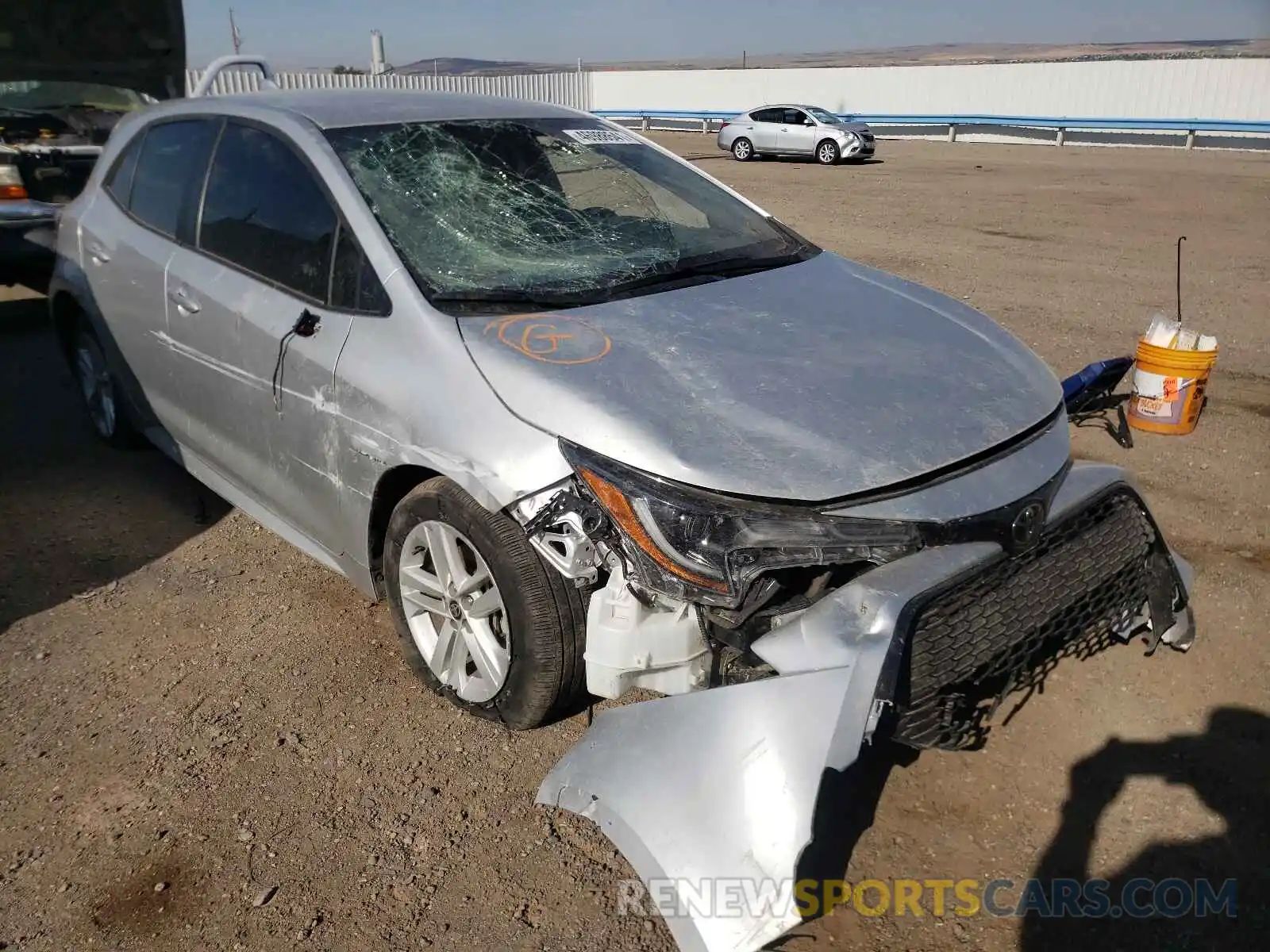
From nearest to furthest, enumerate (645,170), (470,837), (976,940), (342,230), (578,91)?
(976,940) < (470,837) < (342,230) < (645,170) < (578,91)

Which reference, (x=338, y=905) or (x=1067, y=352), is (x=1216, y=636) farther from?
(x=1067, y=352)

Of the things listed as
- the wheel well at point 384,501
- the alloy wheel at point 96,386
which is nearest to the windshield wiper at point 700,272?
the wheel well at point 384,501

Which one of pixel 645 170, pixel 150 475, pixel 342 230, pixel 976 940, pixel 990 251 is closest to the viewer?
pixel 976 940

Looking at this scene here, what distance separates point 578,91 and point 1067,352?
30.5 m

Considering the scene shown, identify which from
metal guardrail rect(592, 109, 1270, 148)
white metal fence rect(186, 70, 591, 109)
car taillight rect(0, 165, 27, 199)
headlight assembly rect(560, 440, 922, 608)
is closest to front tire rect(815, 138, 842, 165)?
metal guardrail rect(592, 109, 1270, 148)

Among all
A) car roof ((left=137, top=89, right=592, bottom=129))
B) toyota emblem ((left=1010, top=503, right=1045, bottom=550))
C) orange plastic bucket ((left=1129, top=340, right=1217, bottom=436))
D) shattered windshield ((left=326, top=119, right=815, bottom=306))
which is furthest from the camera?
orange plastic bucket ((left=1129, top=340, right=1217, bottom=436))

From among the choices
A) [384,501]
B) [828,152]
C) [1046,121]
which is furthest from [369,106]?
[1046,121]

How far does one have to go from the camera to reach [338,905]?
2303 mm

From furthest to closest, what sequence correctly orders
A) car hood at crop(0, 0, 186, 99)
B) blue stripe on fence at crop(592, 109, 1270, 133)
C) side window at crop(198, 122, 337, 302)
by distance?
blue stripe on fence at crop(592, 109, 1270, 133)
car hood at crop(0, 0, 186, 99)
side window at crop(198, 122, 337, 302)

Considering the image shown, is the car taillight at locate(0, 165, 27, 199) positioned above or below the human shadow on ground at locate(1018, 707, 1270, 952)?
above

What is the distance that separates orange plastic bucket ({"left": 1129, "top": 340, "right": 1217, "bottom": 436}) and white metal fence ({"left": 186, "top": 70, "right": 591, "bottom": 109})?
1198 centimetres

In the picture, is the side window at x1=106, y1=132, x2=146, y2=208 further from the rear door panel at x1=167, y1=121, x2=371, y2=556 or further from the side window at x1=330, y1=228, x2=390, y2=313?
the side window at x1=330, y1=228, x2=390, y2=313

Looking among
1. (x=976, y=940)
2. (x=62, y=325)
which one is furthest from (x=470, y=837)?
(x=62, y=325)

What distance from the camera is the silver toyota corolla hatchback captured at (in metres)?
2.13
